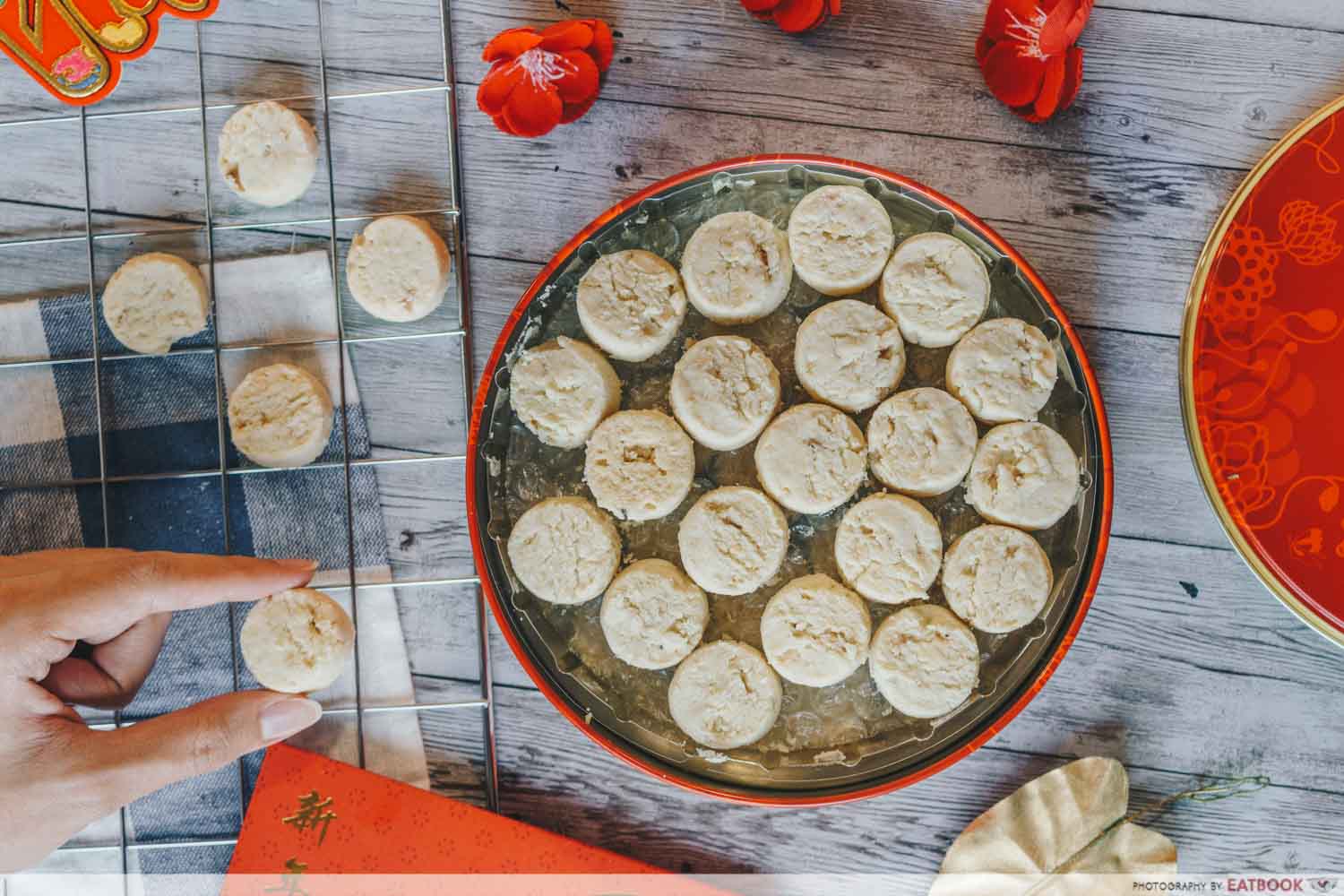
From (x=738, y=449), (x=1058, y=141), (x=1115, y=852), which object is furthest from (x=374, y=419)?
(x=1115, y=852)

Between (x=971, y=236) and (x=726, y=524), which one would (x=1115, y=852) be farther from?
(x=971, y=236)

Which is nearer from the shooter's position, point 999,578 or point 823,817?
point 999,578

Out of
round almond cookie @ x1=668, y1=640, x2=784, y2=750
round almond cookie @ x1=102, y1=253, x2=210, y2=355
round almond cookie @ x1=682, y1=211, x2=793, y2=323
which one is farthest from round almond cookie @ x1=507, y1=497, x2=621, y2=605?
round almond cookie @ x1=102, y1=253, x2=210, y2=355

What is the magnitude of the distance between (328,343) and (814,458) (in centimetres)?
58

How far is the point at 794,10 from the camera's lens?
1.00 metres

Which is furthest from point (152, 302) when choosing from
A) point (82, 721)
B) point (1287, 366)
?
point (1287, 366)

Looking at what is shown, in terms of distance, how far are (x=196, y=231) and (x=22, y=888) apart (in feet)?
2.67

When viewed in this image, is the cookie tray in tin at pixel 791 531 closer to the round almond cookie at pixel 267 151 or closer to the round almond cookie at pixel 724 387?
the round almond cookie at pixel 724 387

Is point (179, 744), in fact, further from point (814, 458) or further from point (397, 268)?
point (814, 458)

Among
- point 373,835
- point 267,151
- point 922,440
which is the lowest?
point 373,835

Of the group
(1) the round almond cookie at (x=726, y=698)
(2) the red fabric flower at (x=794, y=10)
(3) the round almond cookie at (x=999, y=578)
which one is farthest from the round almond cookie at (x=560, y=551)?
(2) the red fabric flower at (x=794, y=10)

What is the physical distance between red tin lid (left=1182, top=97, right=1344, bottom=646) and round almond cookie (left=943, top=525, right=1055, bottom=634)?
24 cm

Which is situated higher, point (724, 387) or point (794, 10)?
point (794, 10)

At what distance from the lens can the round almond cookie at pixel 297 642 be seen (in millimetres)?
982
